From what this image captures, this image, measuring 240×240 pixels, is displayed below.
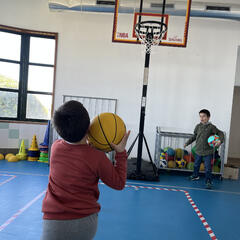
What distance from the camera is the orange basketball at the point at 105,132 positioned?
1355mm

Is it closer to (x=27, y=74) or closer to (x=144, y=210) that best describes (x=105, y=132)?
(x=144, y=210)

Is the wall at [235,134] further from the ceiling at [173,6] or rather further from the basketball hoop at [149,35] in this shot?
the basketball hoop at [149,35]

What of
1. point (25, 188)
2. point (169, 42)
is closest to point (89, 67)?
point (169, 42)

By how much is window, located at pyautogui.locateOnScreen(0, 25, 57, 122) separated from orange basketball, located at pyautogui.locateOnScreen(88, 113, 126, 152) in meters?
5.09

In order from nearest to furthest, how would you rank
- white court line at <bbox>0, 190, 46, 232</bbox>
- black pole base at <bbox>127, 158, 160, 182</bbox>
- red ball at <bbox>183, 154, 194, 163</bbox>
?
white court line at <bbox>0, 190, 46, 232</bbox> → black pole base at <bbox>127, 158, 160, 182</bbox> → red ball at <bbox>183, 154, 194, 163</bbox>

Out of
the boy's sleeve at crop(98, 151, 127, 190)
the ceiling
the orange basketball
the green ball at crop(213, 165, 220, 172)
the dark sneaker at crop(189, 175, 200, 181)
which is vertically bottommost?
the dark sneaker at crop(189, 175, 200, 181)

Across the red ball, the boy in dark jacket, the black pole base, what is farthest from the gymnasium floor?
the red ball

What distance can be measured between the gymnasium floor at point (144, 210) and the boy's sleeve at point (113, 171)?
5.37 ft

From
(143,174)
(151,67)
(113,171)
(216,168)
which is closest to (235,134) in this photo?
(216,168)

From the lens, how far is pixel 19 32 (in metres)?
6.11

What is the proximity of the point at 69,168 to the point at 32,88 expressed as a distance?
566 centimetres

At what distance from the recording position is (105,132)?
138 cm

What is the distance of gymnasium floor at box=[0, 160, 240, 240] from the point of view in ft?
8.95

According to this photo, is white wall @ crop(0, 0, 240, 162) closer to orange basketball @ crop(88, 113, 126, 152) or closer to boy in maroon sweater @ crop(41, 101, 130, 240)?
orange basketball @ crop(88, 113, 126, 152)
